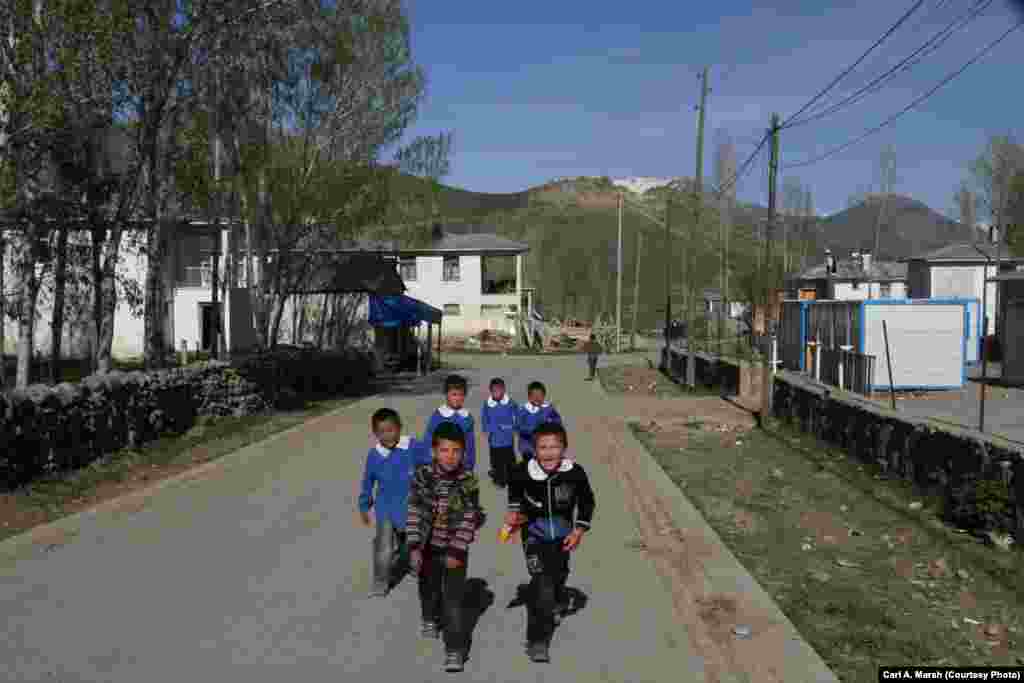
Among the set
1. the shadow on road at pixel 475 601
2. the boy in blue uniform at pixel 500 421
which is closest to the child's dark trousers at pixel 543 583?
the shadow on road at pixel 475 601

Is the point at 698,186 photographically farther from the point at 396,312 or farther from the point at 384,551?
the point at 384,551

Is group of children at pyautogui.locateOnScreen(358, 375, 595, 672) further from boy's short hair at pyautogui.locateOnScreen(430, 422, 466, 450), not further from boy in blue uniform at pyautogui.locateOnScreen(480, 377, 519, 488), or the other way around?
boy in blue uniform at pyautogui.locateOnScreen(480, 377, 519, 488)

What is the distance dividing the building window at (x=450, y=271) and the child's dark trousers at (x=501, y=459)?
2161 inches

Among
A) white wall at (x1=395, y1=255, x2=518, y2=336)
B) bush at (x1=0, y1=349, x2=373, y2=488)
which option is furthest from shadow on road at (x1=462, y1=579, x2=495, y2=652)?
white wall at (x1=395, y1=255, x2=518, y2=336)

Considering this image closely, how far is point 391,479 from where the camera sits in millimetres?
7191

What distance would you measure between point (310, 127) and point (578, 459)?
1346 cm

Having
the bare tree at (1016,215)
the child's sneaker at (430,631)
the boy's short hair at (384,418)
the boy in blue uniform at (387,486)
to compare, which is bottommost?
the child's sneaker at (430,631)

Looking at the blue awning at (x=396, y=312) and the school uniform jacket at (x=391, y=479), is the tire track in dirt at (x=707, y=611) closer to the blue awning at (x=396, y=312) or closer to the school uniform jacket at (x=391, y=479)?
the school uniform jacket at (x=391, y=479)

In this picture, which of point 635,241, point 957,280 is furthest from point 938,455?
point 635,241

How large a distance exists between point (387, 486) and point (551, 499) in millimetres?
1679

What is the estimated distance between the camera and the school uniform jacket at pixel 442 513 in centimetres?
588

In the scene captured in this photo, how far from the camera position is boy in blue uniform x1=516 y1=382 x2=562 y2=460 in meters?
10.9

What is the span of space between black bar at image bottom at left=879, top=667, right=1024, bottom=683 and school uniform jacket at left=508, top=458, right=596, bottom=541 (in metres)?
1.86

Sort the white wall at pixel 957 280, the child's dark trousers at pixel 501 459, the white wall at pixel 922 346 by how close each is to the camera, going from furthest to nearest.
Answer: the white wall at pixel 957 280 → the white wall at pixel 922 346 → the child's dark trousers at pixel 501 459
